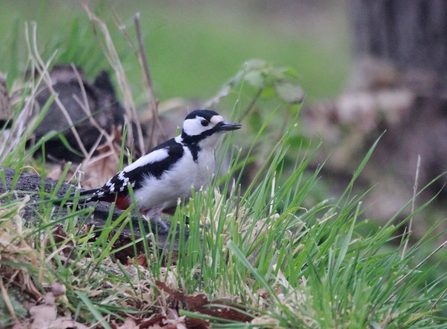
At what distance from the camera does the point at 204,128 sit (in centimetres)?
406

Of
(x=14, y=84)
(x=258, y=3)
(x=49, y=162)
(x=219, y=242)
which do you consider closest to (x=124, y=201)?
(x=219, y=242)

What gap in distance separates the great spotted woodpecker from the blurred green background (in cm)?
554

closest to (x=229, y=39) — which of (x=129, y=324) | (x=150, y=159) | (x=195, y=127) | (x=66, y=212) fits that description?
(x=195, y=127)

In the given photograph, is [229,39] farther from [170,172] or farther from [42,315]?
[42,315]

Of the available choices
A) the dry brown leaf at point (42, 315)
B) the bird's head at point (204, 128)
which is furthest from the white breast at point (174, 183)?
the dry brown leaf at point (42, 315)

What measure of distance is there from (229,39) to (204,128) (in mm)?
12384

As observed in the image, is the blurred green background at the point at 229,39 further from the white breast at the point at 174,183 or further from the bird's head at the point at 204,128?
the white breast at the point at 174,183

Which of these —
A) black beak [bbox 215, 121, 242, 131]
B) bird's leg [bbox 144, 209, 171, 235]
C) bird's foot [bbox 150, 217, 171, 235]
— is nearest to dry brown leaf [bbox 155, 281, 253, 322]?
bird's foot [bbox 150, 217, 171, 235]

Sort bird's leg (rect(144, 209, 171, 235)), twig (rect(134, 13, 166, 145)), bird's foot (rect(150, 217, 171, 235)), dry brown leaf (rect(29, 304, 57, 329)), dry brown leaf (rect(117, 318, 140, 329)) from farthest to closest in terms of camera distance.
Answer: twig (rect(134, 13, 166, 145)) → bird's leg (rect(144, 209, 171, 235)) → bird's foot (rect(150, 217, 171, 235)) → dry brown leaf (rect(117, 318, 140, 329)) → dry brown leaf (rect(29, 304, 57, 329))

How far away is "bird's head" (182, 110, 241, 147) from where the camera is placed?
4.05 metres

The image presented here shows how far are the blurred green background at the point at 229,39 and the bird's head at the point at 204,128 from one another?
5502mm

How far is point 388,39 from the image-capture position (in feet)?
27.2

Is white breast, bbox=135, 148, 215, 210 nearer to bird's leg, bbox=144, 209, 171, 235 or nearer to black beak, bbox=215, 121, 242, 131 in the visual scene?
Result: bird's leg, bbox=144, 209, 171, 235

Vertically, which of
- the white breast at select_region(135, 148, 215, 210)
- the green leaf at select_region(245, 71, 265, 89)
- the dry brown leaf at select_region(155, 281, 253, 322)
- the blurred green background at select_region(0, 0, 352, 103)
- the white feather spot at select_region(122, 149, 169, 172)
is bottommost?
Answer: the blurred green background at select_region(0, 0, 352, 103)
